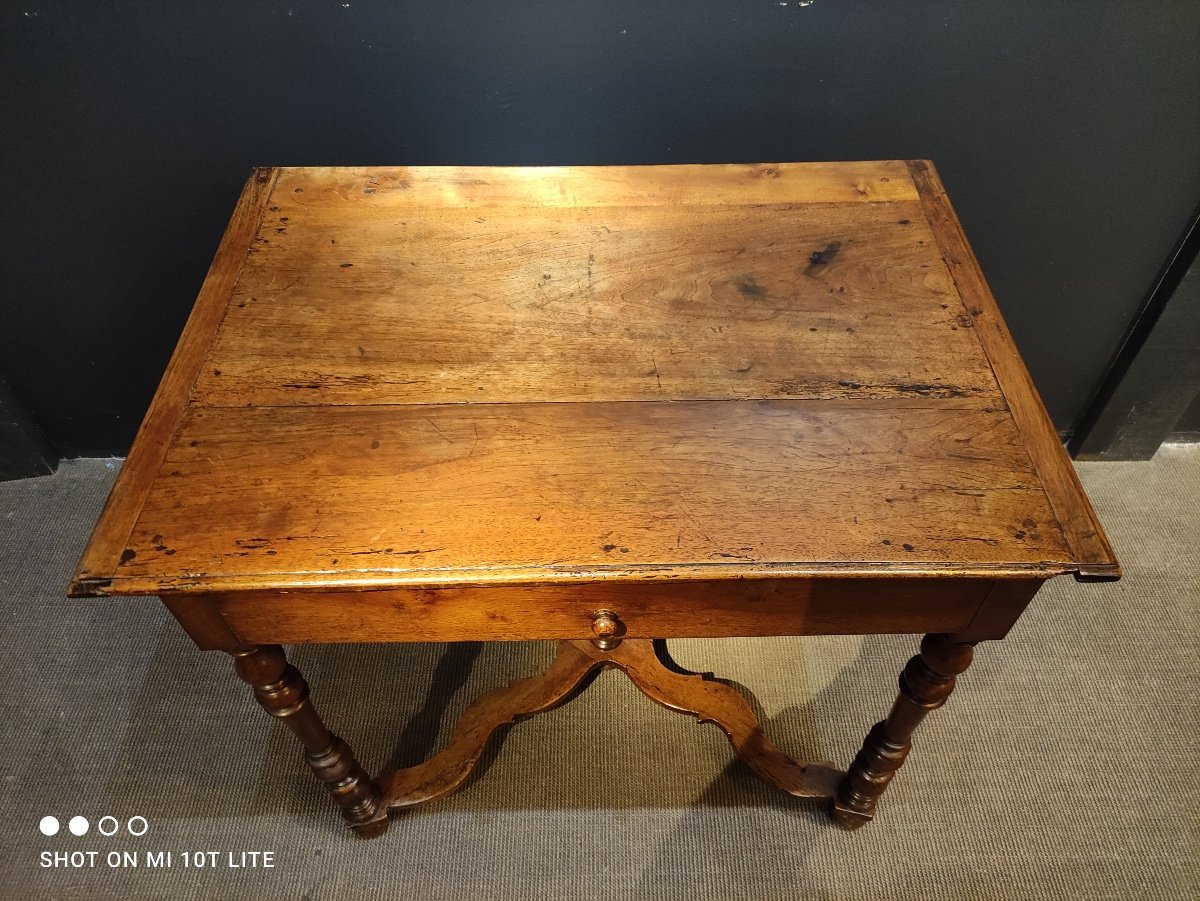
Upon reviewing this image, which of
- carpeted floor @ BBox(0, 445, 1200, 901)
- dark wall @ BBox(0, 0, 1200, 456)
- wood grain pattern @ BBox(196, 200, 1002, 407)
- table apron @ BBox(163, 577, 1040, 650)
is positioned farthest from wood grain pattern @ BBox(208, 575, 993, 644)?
dark wall @ BBox(0, 0, 1200, 456)

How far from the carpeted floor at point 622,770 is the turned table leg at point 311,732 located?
93 mm

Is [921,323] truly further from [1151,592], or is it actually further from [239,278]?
[1151,592]

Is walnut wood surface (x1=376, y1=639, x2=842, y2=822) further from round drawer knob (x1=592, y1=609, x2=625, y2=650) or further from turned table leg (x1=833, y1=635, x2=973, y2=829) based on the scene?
round drawer knob (x1=592, y1=609, x2=625, y2=650)

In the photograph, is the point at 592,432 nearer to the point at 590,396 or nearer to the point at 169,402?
the point at 590,396

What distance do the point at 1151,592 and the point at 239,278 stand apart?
1.66 meters

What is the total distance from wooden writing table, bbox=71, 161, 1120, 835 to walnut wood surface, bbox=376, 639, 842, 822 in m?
0.13

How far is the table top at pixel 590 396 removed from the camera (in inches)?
31.5

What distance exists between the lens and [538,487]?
85cm

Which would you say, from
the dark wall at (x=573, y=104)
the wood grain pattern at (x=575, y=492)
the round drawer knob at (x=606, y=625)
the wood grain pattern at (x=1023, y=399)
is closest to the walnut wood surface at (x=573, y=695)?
the round drawer knob at (x=606, y=625)

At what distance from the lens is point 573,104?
4.22 feet

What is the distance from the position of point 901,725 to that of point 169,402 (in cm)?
98

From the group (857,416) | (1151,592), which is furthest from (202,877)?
(1151,592)

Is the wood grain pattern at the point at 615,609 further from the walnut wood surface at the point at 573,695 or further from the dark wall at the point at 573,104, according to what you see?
the dark wall at the point at 573,104

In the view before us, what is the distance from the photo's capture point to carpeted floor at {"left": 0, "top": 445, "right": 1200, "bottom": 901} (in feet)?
4.10
